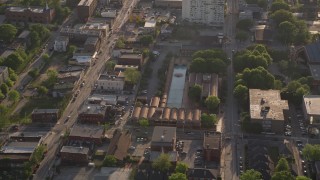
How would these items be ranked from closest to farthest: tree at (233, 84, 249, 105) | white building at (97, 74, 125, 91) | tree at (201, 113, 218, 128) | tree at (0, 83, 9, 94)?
1. tree at (201, 113, 218, 128)
2. tree at (233, 84, 249, 105)
3. tree at (0, 83, 9, 94)
4. white building at (97, 74, 125, 91)

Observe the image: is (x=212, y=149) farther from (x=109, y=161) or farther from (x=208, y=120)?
(x=109, y=161)

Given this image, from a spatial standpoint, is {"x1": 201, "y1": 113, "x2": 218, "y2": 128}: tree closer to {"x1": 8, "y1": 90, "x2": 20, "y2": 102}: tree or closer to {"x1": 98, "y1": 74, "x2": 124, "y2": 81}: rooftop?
{"x1": 98, "y1": 74, "x2": 124, "y2": 81}: rooftop

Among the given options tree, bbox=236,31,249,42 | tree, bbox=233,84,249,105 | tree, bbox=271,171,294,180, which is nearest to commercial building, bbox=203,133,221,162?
tree, bbox=271,171,294,180

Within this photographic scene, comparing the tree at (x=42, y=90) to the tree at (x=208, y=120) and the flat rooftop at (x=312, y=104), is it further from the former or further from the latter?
the flat rooftop at (x=312, y=104)

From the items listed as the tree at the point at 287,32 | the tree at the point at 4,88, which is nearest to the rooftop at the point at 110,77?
the tree at the point at 4,88

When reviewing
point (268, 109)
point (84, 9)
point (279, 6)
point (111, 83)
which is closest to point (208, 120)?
point (268, 109)

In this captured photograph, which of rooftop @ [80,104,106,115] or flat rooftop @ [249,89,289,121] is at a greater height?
flat rooftop @ [249,89,289,121]

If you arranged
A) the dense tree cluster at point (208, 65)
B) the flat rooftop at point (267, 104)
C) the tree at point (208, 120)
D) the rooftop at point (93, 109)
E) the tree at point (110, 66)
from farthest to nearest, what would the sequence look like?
the tree at point (110, 66) → the dense tree cluster at point (208, 65) → the rooftop at point (93, 109) → the tree at point (208, 120) → the flat rooftop at point (267, 104)
